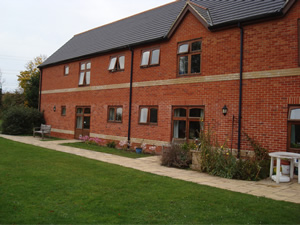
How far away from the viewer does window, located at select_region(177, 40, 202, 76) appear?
38.2 feet

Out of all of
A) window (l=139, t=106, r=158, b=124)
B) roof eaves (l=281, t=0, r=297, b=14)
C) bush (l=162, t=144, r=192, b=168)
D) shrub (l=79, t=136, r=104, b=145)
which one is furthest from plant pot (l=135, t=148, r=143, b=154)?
roof eaves (l=281, t=0, r=297, b=14)

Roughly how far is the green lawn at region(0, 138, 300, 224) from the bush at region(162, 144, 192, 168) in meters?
1.98

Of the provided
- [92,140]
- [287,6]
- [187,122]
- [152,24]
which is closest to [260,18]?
[287,6]

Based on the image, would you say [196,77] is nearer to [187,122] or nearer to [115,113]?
[187,122]

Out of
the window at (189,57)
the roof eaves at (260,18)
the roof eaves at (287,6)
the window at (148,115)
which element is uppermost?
the roof eaves at (287,6)

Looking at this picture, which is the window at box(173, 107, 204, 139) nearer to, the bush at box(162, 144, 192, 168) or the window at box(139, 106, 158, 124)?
the window at box(139, 106, 158, 124)

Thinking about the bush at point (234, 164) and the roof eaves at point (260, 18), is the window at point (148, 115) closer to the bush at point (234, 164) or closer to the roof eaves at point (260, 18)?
the bush at point (234, 164)

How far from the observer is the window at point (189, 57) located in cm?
1165

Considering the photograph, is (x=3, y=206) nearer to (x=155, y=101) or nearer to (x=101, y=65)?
(x=155, y=101)

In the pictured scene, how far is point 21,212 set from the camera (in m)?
4.63

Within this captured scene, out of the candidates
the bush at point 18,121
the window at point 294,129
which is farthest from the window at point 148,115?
the bush at point 18,121

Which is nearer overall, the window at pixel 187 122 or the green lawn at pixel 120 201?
the green lawn at pixel 120 201

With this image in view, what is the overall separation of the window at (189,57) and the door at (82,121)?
7.69 meters

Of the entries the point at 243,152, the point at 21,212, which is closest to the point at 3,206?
the point at 21,212
